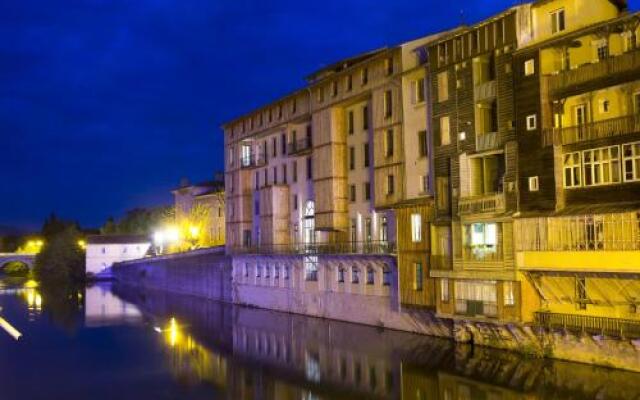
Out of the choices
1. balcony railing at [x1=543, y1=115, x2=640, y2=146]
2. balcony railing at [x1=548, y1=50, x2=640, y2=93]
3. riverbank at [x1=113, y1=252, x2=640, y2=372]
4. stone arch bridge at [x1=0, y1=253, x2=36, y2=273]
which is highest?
balcony railing at [x1=548, y1=50, x2=640, y2=93]

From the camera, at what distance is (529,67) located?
34.6 metres

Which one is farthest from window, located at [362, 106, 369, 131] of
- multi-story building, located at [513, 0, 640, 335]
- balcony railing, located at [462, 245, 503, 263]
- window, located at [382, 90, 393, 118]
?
multi-story building, located at [513, 0, 640, 335]

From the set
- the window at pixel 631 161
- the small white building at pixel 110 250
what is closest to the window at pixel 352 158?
the window at pixel 631 161

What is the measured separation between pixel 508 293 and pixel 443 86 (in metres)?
13.8

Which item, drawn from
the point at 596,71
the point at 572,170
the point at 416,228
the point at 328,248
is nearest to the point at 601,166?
the point at 572,170

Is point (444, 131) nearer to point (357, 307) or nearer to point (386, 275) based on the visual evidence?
point (386, 275)

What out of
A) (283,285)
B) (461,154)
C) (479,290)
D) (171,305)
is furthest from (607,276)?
(171,305)

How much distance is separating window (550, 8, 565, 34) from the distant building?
227 ft

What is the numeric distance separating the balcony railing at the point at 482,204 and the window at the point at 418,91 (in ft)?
30.3

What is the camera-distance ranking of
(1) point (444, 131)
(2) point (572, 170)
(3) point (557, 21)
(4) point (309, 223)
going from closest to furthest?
(2) point (572, 170), (3) point (557, 21), (1) point (444, 131), (4) point (309, 223)

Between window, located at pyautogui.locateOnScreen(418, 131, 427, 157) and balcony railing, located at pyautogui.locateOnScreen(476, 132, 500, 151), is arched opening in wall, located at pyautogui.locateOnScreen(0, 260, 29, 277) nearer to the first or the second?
window, located at pyautogui.locateOnScreen(418, 131, 427, 157)

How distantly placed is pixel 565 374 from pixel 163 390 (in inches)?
759

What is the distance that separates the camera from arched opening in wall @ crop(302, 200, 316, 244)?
59594mm

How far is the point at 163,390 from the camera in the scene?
31766 mm
